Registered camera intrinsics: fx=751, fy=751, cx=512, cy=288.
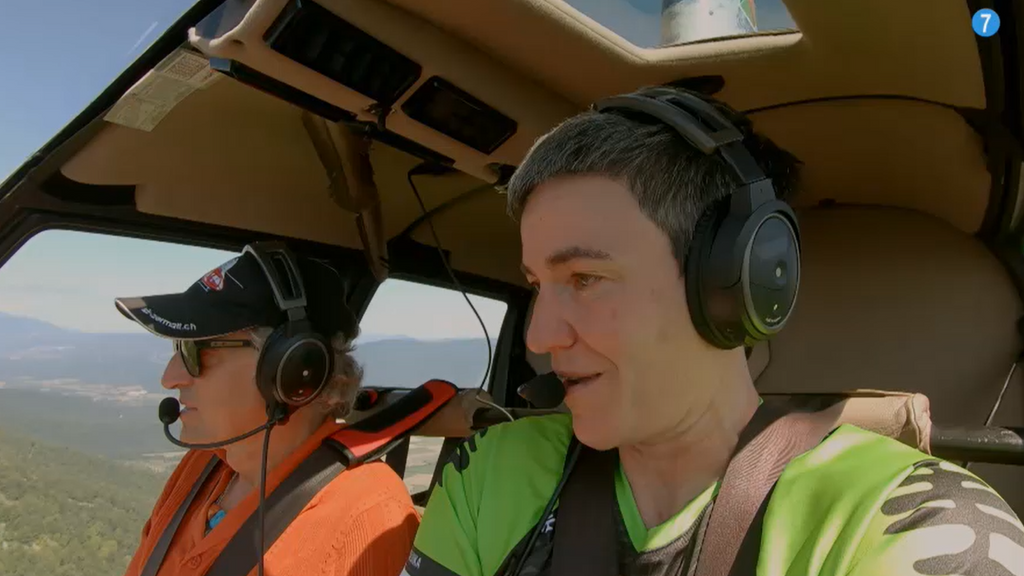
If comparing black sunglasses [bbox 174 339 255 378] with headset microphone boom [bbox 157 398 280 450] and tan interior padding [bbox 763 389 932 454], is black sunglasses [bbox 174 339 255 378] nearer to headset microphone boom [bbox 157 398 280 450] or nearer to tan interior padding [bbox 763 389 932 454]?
headset microphone boom [bbox 157 398 280 450]

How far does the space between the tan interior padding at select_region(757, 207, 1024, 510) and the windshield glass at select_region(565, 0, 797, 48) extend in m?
1.24

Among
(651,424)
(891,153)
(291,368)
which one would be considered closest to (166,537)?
(291,368)

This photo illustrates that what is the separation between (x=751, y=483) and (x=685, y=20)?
1.05m

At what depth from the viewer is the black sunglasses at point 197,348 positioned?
1.83 metres

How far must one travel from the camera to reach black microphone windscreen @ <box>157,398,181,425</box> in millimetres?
1888

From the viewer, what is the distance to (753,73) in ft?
5.63

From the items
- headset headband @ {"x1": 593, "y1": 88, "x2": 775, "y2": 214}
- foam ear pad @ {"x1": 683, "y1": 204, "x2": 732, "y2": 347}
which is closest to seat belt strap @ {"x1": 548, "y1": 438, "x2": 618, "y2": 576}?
foam ear pad @ {"x1": 683, "y1": 204, "x2": 732, "y2": 347}

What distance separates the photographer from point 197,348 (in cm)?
183

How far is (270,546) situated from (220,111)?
3.58 feet

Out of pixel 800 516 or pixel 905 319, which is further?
pixel 905 319

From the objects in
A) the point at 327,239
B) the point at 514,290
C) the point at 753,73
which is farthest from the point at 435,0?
the point at 514,290

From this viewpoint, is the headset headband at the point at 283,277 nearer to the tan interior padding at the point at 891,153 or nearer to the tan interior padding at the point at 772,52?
the tan interior padding at the point at 772,52

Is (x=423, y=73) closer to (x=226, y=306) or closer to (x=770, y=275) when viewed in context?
(x=226, y=306)

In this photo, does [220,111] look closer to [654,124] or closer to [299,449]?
[299,449]
